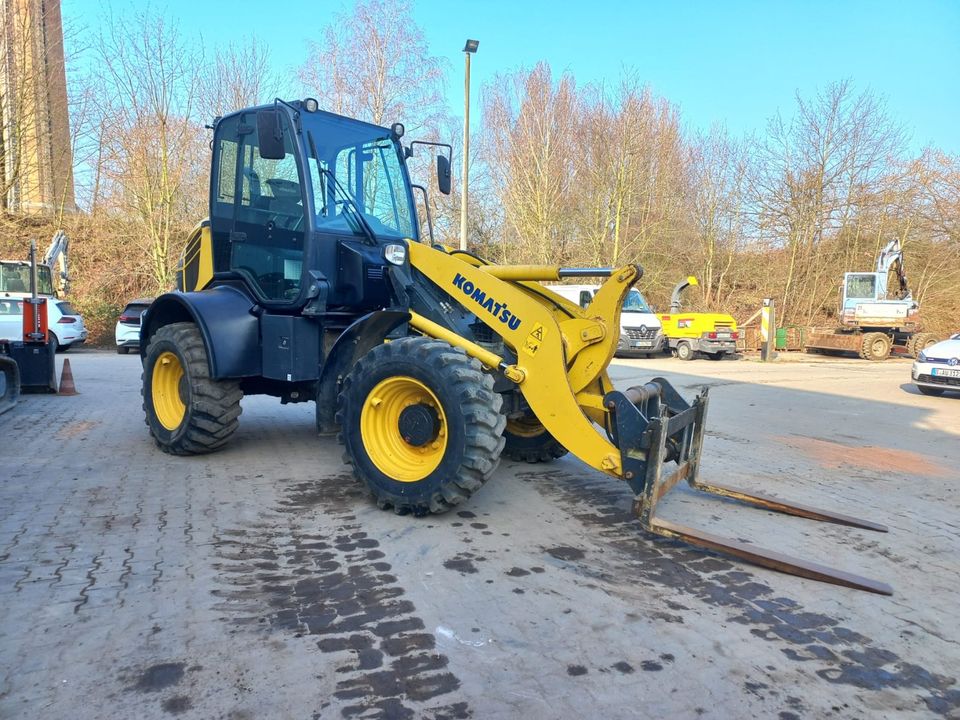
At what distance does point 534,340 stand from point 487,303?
51 centimetres

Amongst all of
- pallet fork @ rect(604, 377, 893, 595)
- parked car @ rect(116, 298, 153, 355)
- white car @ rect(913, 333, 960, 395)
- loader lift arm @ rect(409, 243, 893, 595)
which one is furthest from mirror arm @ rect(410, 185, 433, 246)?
parked car @ rect(116, 298, 153, 355)

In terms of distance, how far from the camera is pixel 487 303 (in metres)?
5.10

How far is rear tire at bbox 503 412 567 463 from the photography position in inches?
247

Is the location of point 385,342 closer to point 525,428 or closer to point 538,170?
point 525,428

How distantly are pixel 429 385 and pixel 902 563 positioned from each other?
3172 millimetres

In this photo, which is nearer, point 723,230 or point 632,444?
point 632,444

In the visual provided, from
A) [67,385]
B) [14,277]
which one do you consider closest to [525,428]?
[67,385]

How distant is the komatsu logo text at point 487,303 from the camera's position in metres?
4.96

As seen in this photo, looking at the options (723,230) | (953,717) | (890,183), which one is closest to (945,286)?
(890,183)

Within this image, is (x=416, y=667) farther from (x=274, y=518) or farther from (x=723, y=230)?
(x=723, y=230)

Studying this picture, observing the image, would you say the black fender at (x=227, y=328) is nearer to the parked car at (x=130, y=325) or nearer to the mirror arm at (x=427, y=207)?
the mirror arm at (x=427, y=207)

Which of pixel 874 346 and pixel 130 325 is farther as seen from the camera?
pixel 874 346

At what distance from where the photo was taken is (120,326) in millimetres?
19734

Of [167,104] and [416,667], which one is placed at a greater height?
[167,104]
